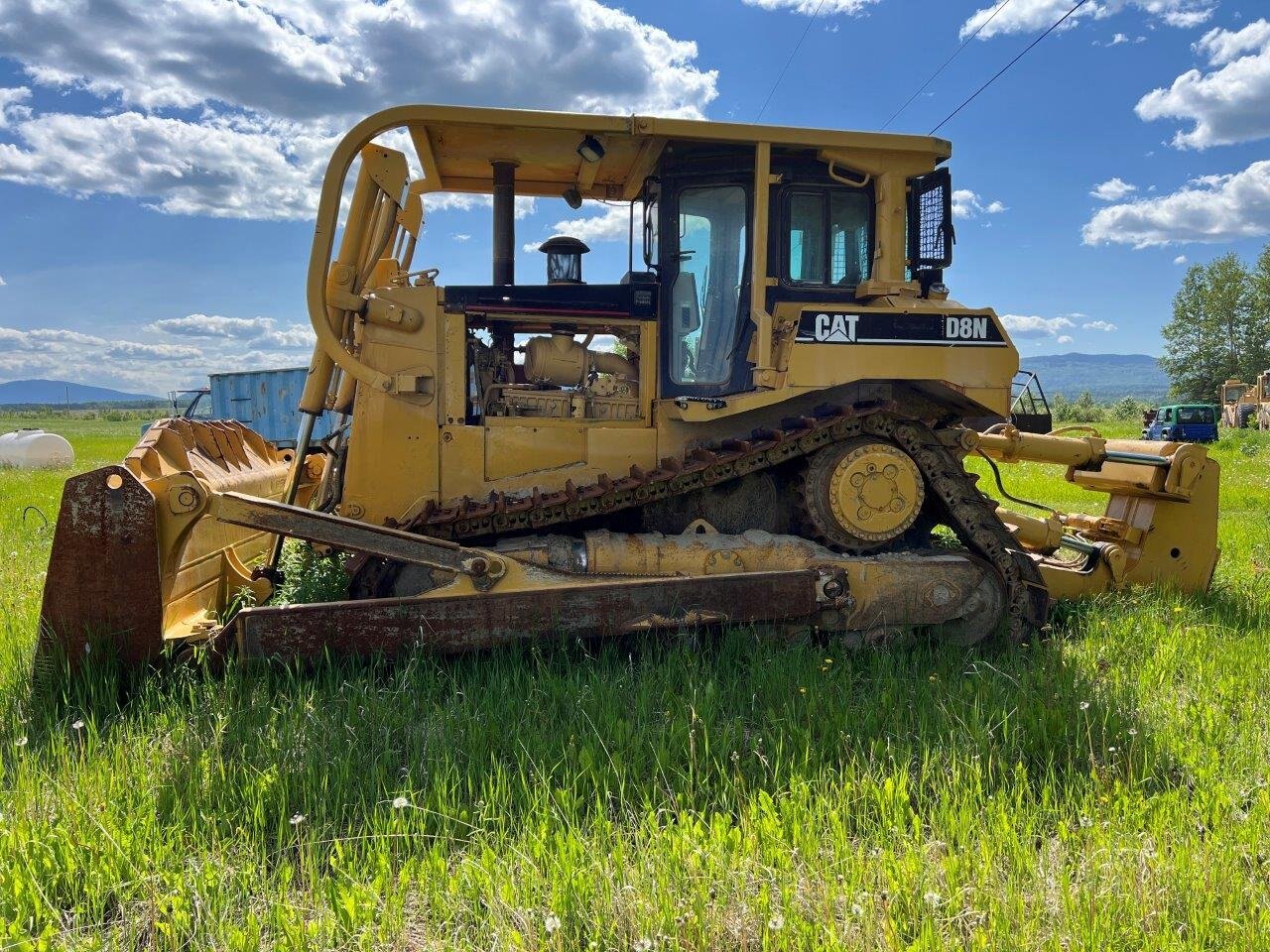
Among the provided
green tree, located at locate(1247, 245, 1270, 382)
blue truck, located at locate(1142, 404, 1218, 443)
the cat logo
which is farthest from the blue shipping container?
green tree, located at locate(1247, 245, 1270, 382)

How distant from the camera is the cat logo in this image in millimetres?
4816

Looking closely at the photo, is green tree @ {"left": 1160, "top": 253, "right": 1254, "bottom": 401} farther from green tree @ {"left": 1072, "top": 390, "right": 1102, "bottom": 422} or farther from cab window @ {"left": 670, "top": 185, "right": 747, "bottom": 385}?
cab window @ {"left": 670, "top": 185, "right": 747, "bottom": 385}

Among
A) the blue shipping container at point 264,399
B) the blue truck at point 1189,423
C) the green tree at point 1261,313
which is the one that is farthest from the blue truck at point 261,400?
the green tree at point 1261,313

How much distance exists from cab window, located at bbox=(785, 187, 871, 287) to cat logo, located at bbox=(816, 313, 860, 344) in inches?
16.9

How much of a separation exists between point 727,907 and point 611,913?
337 mm

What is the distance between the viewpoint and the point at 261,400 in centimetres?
2327

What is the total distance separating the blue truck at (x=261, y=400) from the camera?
2277 centimetres

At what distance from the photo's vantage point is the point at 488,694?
3.73 m

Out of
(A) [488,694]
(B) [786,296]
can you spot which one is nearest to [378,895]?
(A) [488,694]

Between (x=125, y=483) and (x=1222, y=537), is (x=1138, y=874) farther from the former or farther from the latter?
(x=1222, y=537)

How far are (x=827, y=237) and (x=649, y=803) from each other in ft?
12.4

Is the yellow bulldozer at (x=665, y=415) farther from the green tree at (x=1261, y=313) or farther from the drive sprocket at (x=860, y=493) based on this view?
the green tree at (x=1261, y=313)

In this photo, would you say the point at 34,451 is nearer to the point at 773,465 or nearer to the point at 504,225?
the point at 504,225

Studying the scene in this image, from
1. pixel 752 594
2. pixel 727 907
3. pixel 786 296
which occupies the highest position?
pixel 786 296
